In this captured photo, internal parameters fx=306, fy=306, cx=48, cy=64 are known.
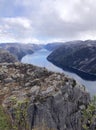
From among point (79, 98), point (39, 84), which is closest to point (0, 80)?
point (39, 84)

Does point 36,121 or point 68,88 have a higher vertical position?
point 68,88

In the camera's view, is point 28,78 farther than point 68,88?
Yes

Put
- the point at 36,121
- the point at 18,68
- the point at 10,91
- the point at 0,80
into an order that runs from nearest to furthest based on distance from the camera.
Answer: the point at 36,121 < the point at 10,91 < the point at 0,80 < the point at 18,68

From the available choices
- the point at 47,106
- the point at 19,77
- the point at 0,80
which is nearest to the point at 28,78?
the point at 19,77

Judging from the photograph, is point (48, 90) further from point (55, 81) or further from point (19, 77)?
point (19, 77)

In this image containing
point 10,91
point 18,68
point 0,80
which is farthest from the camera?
point 18,68

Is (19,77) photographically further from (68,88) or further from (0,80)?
(68,88)
